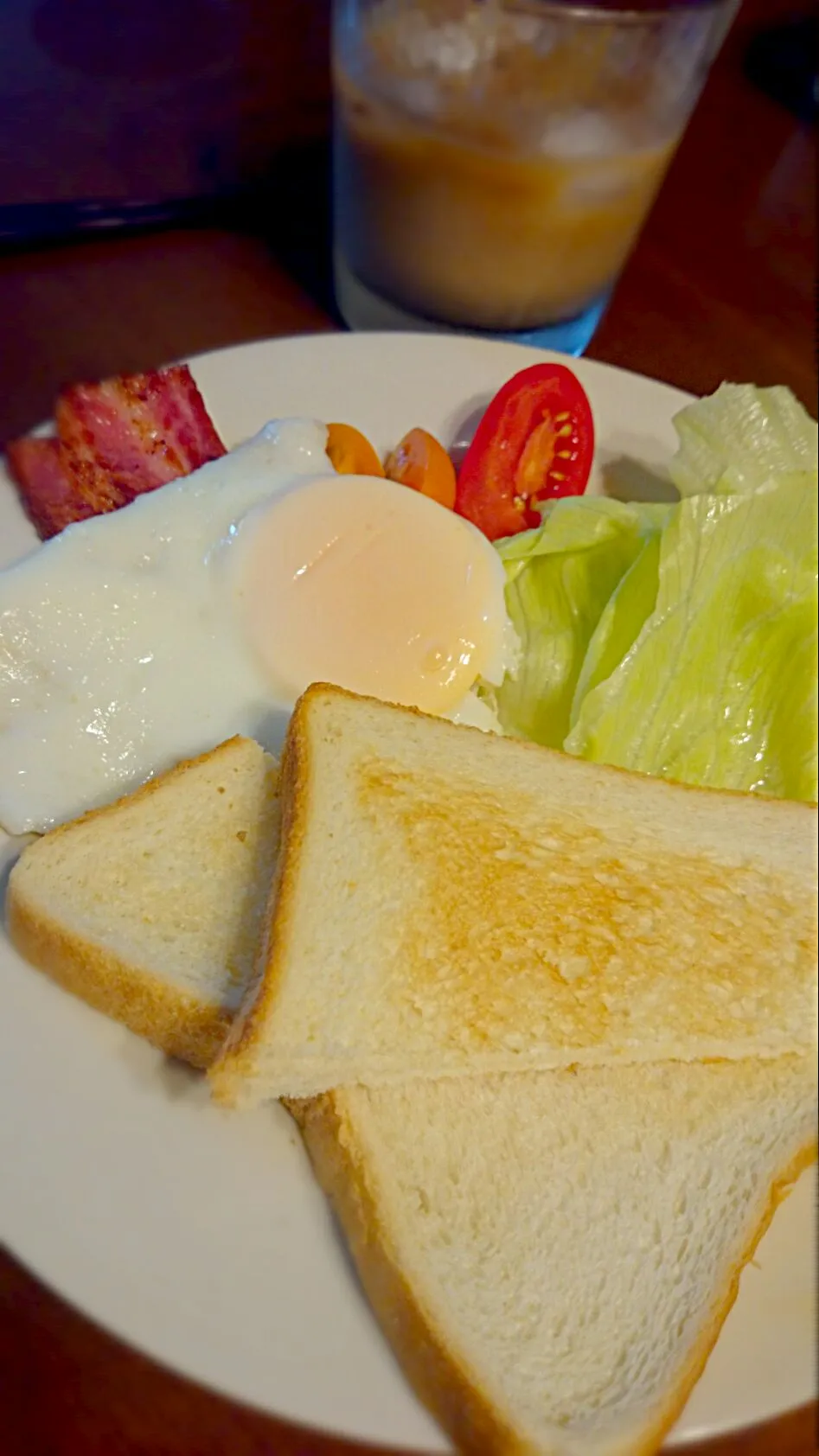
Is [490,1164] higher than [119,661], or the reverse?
[119,661]

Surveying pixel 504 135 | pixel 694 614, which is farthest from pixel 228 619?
pixel 504 135

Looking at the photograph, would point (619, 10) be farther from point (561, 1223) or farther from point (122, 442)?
point (561, 1223)

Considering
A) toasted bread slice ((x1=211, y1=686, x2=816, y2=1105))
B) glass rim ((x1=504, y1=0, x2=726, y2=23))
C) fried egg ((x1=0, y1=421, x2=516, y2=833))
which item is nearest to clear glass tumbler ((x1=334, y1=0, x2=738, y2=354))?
glass rim ((x1=504, y1=0, x2=726, y2=23))

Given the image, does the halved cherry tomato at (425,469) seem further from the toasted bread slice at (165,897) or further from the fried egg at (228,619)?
the toasted bread slice at (165,897)

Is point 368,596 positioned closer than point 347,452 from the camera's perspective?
Yes

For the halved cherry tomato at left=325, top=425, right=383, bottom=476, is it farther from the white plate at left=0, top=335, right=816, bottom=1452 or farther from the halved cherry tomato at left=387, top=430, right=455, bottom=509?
the white plate at left=0, top=335, right=816, bottom=1452

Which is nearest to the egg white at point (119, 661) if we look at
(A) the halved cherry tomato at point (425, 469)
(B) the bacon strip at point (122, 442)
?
(B) the bacon strip at point (122, 442)

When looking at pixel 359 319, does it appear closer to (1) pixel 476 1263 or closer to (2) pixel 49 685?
(2) pixel 49 685
